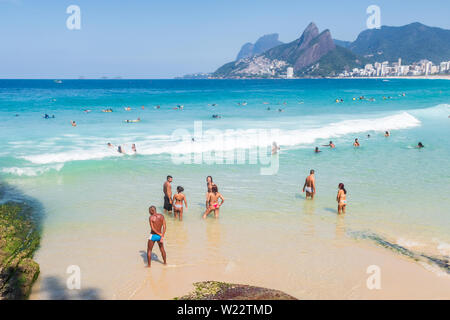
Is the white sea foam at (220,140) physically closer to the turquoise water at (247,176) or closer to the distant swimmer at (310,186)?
the turquoise water at (247,176)

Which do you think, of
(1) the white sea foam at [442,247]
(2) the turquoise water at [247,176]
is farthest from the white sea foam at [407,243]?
(1) the white sea foam at [442,247]

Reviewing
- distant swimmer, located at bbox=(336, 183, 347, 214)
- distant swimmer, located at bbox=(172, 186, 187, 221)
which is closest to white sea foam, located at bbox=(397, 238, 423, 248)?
distant swimmer, located at bbox=(336, 183, 347, 214)

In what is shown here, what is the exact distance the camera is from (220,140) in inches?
1099

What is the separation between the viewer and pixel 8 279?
25.3 feet

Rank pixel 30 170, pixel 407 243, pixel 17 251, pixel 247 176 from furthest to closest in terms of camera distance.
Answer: pixel 30 170
pixel 247 176
pixel 407 243
pixel 17 251

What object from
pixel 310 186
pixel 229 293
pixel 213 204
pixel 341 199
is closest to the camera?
pixel 229 293

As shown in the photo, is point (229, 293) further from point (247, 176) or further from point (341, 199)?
point (247, 176)

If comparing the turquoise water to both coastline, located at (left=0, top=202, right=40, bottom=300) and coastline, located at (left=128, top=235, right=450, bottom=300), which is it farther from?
coastline, located at (left=128, top=235, right=450, bottom=300)

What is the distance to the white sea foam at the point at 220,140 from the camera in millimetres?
22078

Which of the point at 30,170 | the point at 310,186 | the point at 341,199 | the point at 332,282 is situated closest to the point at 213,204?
the point at 310,186

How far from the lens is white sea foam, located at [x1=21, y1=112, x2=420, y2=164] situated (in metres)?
22.1

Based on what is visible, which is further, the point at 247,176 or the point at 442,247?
the point at 247,176

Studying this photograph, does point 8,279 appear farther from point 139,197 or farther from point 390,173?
point 390,173
